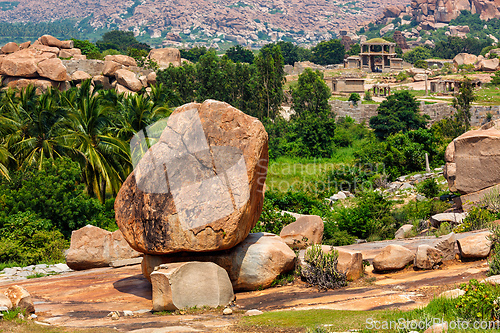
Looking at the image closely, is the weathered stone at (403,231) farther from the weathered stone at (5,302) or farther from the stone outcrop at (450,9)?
the stone outcrop at (450,9)

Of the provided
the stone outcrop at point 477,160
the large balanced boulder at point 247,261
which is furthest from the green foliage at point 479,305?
the stone outcrop at point 477,160

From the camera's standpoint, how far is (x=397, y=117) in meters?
43.9

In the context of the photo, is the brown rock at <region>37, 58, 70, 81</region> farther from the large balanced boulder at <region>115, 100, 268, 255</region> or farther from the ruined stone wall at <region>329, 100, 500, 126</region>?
the large balanced boulder at <region>115, 100, 268, 255</region>

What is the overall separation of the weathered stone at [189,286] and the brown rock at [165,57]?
180 ft

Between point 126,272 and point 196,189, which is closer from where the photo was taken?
point 196,189

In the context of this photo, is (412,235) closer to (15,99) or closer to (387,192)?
(387,192)

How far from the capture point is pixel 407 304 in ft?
28.8

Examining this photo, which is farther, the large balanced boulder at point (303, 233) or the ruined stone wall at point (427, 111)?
the ruined stone wall at point (427, 111)

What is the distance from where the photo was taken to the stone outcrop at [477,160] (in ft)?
51.7

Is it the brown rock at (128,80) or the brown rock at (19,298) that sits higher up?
the brown rock at (128,80)

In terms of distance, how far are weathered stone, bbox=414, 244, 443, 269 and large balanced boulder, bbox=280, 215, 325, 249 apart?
12.7ft

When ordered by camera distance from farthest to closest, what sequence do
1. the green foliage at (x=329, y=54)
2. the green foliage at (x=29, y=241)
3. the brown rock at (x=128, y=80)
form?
1. the green foliage at (x=329, y=54)
2. the brown rock at (x=128, y=80)
3. the green foliage at (x=29, y=241)

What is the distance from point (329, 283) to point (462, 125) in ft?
119

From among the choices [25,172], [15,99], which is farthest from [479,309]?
[15,99]
